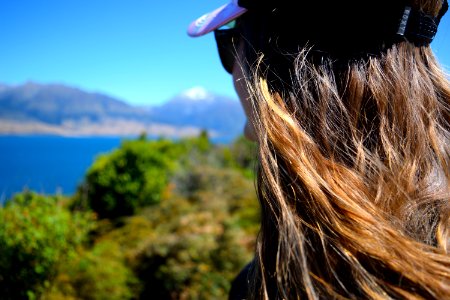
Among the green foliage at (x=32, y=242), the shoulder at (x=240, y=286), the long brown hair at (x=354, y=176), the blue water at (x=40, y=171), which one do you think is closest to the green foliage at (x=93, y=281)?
the green foliage at (x=32, y=242)

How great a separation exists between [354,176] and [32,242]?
4107mm

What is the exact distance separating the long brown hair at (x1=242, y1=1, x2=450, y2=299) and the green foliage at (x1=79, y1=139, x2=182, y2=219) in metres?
10.7

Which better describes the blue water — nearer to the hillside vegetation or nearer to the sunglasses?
the hillside vegetation

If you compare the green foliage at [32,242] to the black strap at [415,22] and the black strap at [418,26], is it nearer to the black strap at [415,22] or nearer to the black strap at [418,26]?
the black strap at [415,22]

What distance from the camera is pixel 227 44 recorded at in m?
0.97

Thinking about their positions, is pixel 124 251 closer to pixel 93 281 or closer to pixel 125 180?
pixel 93 281

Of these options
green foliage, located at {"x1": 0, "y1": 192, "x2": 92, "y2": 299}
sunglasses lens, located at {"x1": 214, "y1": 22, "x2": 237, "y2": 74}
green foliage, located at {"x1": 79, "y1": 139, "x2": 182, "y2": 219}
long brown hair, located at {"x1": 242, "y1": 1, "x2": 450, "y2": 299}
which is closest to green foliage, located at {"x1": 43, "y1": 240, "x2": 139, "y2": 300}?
green foliage, located at {"x1": 0, "y1": 192, "x2": 92, "y2": 299}

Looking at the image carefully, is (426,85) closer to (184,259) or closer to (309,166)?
(309,166)

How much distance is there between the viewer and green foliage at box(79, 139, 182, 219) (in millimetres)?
10852

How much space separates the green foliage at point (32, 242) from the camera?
3.64 m

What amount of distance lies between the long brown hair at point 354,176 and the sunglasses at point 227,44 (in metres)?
0.22

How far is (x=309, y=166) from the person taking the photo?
0.60m

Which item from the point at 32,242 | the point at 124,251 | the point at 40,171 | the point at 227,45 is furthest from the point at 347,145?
the point at 40,171

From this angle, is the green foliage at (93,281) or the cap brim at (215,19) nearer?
the cap brim at (215,19)
